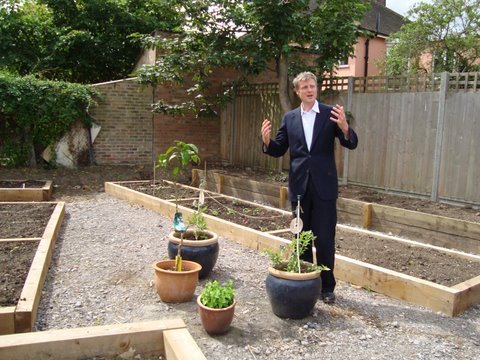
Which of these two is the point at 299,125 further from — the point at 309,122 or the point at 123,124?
the point at 123,124

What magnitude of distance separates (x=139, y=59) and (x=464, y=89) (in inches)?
378

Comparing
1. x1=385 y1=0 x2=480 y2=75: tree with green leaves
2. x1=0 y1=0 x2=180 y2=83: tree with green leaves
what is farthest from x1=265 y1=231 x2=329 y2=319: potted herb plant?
x1=385 y1=0 x2=480 y2=75: tree with green leaves

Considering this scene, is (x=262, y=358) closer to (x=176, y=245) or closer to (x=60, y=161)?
(x=176, y=245)

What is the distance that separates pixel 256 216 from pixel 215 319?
3.82 metres

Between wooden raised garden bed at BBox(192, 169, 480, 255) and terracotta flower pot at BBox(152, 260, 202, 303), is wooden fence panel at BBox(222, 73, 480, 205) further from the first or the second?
terracotta flower pot at BBox(152, 260, 202, 303)

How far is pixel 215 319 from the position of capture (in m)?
3.57

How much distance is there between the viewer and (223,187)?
1036 cm

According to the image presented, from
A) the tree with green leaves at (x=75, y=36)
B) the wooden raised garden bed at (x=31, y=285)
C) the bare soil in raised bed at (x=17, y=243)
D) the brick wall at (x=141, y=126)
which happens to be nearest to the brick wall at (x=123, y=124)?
the brick wall at (x=141, y=126)

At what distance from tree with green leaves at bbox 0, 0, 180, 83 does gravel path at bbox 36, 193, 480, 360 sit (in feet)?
34.3

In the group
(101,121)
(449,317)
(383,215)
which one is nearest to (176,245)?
(449,317)

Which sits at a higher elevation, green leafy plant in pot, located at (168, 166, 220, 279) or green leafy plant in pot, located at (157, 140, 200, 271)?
green leafy plant in pot, located at (157, 140, 200, 271)

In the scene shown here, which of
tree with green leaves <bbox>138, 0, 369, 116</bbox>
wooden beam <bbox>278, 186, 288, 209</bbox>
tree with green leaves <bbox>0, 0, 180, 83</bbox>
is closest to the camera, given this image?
wooden beam <bbox>278, 186, 288, 209</bbox>

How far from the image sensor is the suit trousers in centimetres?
430

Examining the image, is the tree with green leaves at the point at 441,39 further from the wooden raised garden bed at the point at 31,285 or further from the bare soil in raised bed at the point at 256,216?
the wooden raised garden bed at the point at 31,285
